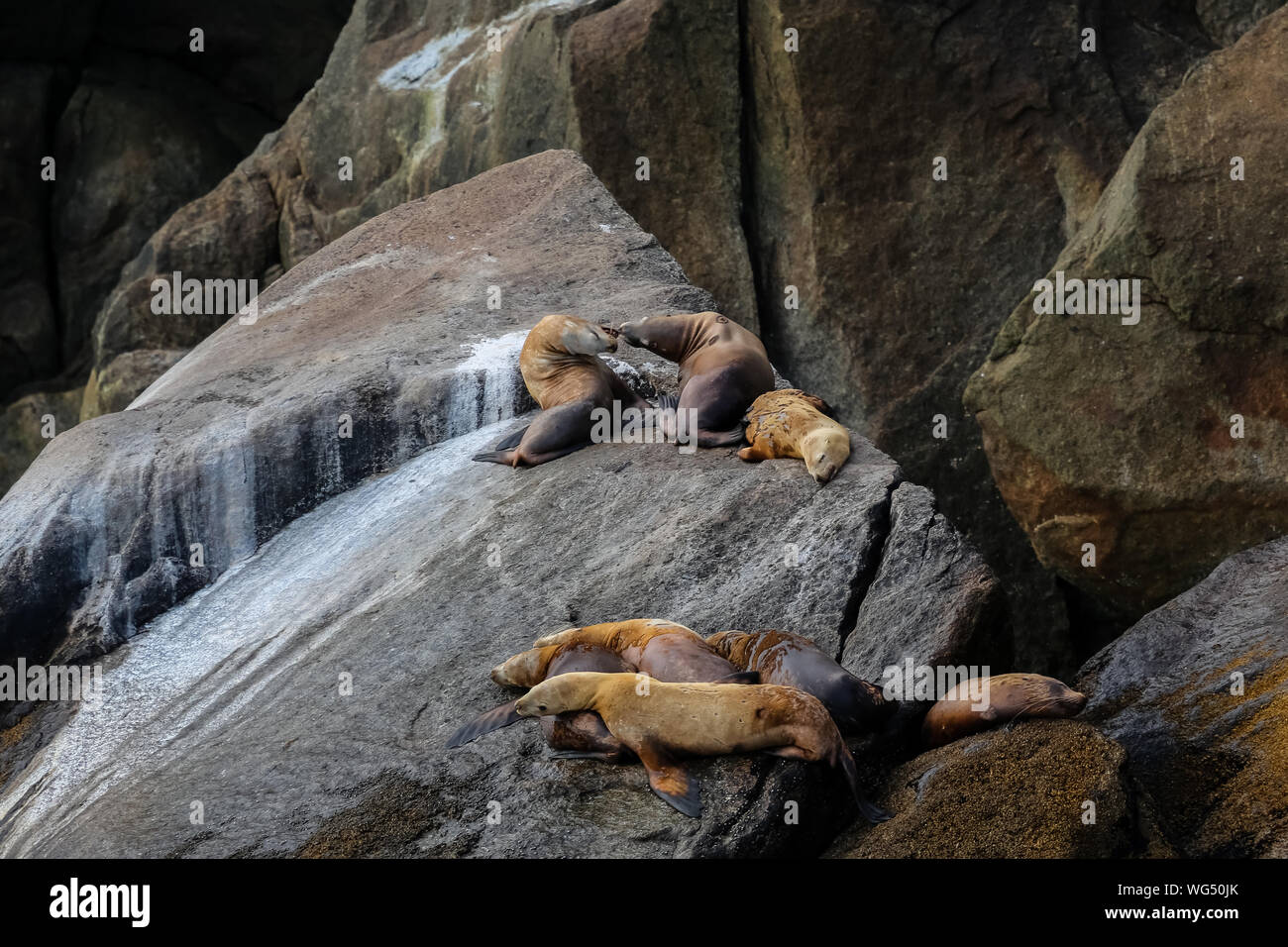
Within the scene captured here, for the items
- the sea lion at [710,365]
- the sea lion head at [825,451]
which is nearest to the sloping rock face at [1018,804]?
the sea lion head at [825,451]

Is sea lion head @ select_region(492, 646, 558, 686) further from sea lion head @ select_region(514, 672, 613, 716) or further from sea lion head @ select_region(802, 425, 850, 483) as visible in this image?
sea lion head @ select_region(802, 425, 850, 483)

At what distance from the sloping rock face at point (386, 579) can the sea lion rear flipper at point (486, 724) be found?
0.08 meters

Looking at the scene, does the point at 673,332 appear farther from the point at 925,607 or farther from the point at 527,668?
the point at 527,668

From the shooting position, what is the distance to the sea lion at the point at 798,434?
22.2ft

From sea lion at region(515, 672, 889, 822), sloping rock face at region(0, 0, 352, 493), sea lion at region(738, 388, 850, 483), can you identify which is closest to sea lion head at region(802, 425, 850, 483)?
sea lion at region(738, 388, 850, 483)

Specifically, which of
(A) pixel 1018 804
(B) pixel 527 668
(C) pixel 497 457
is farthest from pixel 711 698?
(C) pixel 497 457

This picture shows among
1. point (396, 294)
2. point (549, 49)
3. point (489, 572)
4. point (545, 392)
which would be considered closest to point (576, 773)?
point (489, 572)

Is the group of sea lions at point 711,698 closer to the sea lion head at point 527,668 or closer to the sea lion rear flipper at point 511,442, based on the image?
the sea lion head at point 527,668

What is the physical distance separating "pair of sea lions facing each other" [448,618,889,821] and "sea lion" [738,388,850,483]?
1.27 meters

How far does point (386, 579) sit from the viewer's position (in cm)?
693

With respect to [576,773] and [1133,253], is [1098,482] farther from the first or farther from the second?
[576,773]

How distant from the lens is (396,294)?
9719mm

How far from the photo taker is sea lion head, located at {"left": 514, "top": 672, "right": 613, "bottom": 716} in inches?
211

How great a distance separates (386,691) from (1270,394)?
5.67 metres
